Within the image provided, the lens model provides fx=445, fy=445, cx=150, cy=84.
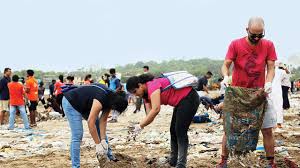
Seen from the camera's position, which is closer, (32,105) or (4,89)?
(4,89)

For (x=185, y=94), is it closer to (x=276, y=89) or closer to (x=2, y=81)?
(x=276, y=89)

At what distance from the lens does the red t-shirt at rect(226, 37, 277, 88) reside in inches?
202

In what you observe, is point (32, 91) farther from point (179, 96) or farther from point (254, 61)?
point (254, 61)

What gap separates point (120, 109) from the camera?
532cm

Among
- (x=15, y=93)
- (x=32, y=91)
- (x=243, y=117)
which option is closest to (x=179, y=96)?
(x=243, y=117)

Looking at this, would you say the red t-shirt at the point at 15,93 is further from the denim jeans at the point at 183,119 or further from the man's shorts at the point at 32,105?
the denim jeans at the point at 183,119

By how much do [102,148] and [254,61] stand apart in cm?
214

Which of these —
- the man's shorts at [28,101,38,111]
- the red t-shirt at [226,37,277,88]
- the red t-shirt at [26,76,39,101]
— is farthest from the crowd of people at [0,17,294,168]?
the man's shorts at [28,101,38,111]

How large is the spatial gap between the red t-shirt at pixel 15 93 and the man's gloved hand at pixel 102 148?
6.96 m

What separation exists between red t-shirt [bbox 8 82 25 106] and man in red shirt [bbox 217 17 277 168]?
7.94 meters

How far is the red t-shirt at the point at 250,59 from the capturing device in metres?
5.13

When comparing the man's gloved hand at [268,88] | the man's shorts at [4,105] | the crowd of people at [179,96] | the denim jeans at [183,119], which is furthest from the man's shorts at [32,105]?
the man's gloved hand at [268,88]

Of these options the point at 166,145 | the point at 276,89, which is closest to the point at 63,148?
the point at 166,145

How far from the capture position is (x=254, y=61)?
5129mm
